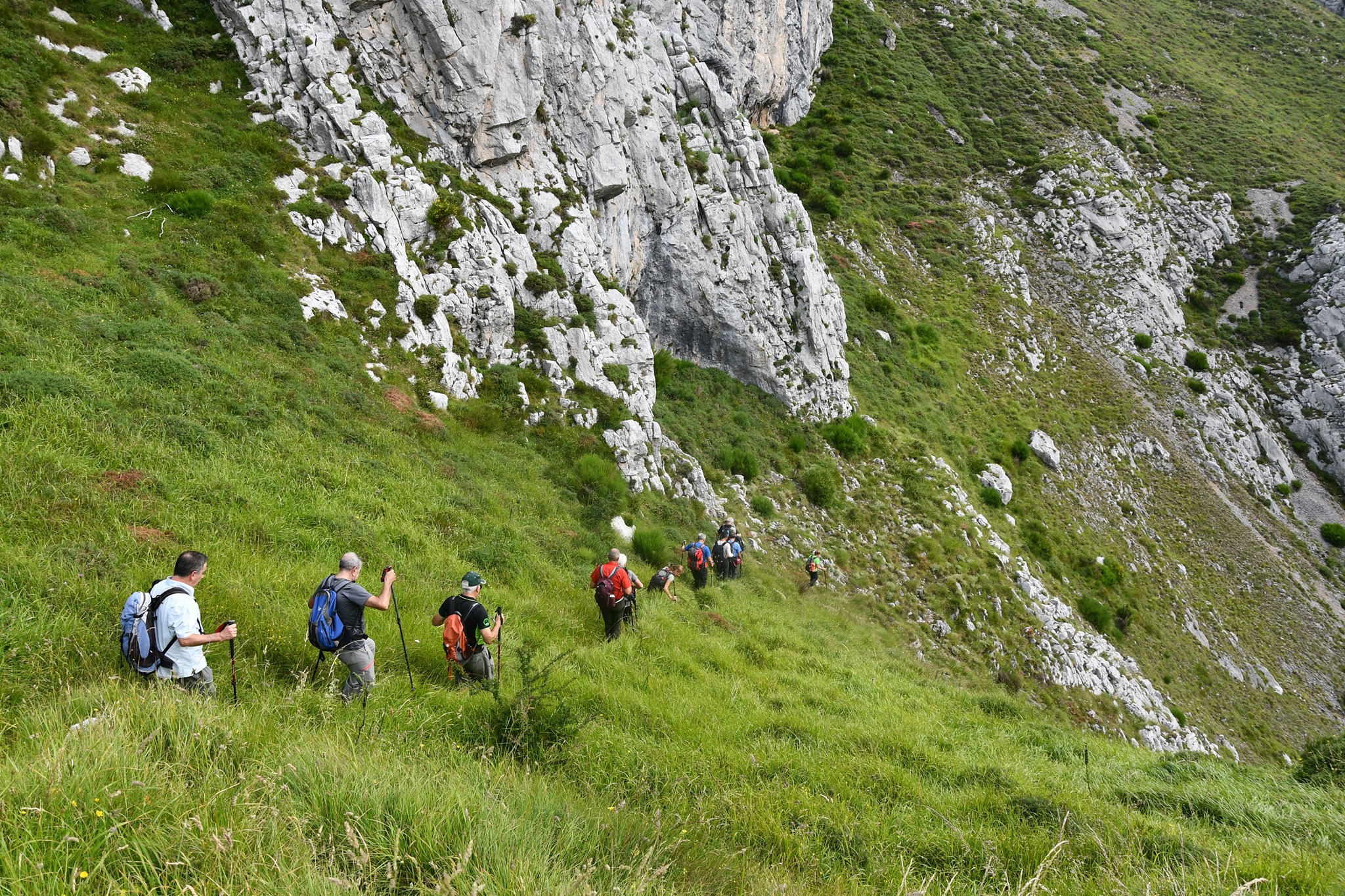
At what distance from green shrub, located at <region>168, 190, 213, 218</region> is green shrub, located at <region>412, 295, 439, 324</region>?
513cm

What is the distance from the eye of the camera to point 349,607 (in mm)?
6484

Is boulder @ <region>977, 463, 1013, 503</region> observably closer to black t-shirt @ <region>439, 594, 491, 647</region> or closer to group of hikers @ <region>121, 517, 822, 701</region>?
group of hikers @ <region>121, 517, 822, 701</region>

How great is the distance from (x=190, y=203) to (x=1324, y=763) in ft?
80.9

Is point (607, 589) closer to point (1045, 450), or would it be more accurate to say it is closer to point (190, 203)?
point (190, 203)

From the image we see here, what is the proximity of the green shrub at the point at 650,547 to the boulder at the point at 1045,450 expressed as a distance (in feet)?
76.0

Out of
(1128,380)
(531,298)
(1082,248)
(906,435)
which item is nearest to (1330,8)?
(1082,248)

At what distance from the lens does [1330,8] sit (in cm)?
9125

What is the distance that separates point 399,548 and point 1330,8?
150 metres

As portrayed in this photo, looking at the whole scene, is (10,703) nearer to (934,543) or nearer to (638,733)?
(638,733)

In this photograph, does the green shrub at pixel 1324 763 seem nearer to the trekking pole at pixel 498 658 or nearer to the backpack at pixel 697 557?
the backpack at pixel 697 557

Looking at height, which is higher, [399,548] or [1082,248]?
[1082,248]

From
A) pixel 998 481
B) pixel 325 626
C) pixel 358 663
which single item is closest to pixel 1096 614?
pixel 998 481

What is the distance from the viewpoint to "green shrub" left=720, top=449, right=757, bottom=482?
2167 cm

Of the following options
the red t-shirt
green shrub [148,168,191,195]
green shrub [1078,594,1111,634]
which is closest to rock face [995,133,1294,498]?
green shrub [1078,594,1111,634]
